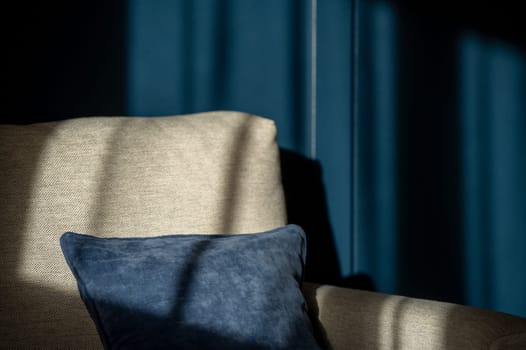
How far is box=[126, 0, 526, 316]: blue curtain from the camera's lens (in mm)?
2141

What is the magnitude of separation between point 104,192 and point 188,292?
0.35 m

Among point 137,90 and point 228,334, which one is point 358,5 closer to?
point 137,90

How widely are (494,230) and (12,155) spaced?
1.52 metres

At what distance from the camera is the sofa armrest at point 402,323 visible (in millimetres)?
1399

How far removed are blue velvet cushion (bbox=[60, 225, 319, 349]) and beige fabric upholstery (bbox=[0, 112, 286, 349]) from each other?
138mm

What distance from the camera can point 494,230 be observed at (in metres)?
2.45

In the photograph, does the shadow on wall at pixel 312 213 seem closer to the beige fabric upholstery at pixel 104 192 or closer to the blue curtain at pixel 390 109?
the blue curtain at pixel 390 109

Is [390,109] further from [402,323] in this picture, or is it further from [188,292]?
[188,292]

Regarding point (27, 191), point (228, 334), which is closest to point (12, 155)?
point (27, 191)

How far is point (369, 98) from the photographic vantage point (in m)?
2.32

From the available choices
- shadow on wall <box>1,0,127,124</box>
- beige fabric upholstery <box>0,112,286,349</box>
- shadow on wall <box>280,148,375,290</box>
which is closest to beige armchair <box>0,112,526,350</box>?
beige fabric upholstery <box>0,112,286,349</box>

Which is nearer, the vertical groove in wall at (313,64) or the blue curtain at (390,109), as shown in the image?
the blue curtain at (390,109)

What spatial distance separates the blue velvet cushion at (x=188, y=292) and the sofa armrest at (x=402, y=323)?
149 mm

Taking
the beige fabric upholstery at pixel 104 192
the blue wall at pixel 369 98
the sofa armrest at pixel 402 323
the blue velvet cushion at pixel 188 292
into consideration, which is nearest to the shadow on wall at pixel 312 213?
the blue wall at pixel 369 98
